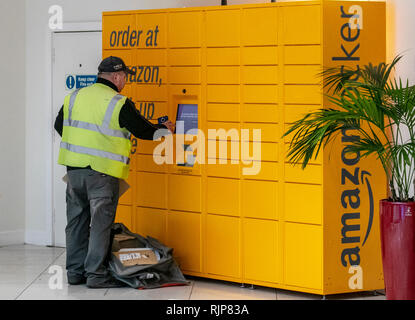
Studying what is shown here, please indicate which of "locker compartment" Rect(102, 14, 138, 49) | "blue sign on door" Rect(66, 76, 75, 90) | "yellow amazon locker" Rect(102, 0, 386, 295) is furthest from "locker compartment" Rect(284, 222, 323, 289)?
"blue sign on door" Rect(66, 76, 75, 90)

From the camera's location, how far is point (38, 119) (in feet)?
23.7

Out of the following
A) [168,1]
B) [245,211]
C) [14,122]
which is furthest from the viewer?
[14,122]

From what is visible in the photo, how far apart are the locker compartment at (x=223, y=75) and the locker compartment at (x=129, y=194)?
1.01m

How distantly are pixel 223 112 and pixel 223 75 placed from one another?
0.27m

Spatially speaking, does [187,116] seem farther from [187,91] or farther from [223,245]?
[223,245]

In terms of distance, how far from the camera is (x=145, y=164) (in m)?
5.91

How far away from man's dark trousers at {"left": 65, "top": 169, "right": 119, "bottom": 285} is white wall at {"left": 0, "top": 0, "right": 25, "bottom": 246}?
6.00ft

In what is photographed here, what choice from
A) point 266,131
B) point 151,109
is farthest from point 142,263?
point 266,131

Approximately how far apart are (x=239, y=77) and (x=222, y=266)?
55.6 inches

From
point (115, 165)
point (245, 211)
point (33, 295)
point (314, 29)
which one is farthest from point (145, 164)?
point (314, 29)

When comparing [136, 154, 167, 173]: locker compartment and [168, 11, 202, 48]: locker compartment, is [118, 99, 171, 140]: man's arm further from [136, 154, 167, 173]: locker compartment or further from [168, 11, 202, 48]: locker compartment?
[168, 11, 202, 48]: locker compartment

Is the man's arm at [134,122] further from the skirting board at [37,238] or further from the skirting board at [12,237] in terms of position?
the skirting board at [12,237]

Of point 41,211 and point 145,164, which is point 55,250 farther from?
point 145,164

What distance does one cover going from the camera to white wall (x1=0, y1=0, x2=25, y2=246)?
7148 mm
